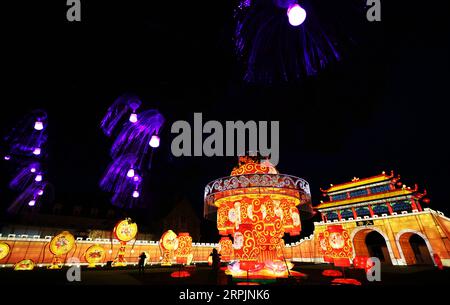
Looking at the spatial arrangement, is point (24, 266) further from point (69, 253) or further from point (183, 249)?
point (183, 249)

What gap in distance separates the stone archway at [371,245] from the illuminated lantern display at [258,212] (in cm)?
2056

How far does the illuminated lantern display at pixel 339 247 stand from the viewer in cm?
884

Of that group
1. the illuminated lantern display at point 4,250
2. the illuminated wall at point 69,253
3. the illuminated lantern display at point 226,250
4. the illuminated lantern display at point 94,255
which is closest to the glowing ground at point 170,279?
the illuminated lantern display at point 226,250

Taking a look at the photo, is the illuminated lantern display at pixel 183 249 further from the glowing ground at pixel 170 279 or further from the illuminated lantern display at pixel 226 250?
the illuminated lantern display at pixel 226 250

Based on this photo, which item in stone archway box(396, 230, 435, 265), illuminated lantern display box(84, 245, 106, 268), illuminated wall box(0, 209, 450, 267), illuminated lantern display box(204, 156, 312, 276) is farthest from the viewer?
stone archway box(396, 230, 435, 265)

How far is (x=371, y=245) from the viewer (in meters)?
30.1

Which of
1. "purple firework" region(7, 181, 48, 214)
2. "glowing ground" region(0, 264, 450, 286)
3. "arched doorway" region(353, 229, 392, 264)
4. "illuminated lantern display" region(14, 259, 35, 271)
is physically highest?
"purple firework" region(7, 181, 48, 214)

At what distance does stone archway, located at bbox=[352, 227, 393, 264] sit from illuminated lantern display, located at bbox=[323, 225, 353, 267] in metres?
19.8

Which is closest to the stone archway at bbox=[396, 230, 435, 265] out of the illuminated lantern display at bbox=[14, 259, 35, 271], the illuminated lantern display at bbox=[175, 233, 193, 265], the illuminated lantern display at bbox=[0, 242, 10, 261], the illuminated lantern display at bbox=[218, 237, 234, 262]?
the illuminated lantern display at bbox=[218, 237, 234, 262]

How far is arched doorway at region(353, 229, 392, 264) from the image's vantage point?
2656 centimetres

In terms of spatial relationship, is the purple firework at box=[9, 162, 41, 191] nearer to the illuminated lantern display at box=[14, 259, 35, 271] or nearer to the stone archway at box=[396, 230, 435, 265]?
the illuminated lantern display at box=[14, 259, 35, 271]

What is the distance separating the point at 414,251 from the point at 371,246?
500 cm
